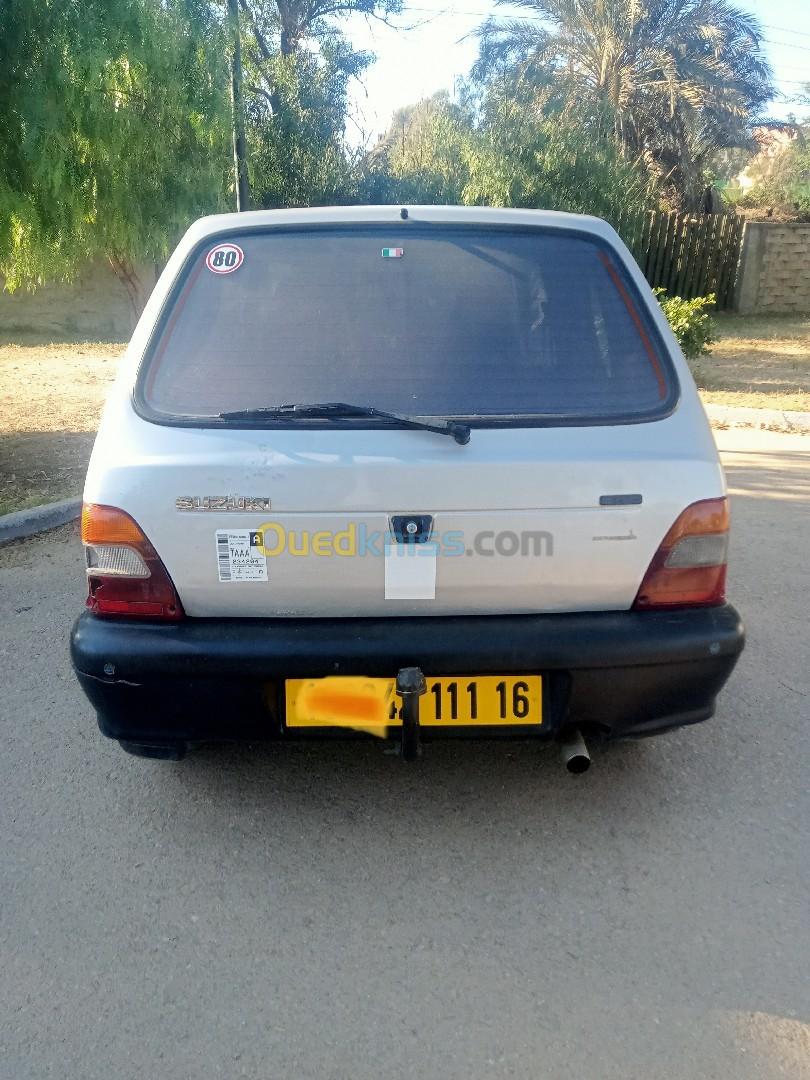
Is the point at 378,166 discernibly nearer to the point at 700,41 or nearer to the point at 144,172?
the point at 700,41

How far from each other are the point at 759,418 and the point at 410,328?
7.90 metres

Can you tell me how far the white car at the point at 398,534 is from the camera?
258cm

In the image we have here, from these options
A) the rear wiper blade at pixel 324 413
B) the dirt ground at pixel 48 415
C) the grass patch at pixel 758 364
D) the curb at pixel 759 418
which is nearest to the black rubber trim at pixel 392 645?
the rear wiper blade at pixel 324 413

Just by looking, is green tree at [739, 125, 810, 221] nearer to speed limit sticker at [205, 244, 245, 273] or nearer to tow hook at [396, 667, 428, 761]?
speed limit sticker at [205, 244, 245, 273]

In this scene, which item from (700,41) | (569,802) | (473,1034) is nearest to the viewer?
(473,1034)

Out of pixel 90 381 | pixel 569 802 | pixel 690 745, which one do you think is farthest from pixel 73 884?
pixel 90 381

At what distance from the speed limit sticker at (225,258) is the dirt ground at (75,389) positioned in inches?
156

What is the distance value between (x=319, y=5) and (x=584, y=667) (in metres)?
25.8

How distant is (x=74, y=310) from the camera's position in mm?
17578

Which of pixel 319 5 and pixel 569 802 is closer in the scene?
pixel 569 802

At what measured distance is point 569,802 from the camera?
3.07m

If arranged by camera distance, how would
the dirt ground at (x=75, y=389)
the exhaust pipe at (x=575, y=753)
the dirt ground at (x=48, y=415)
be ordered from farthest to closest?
the dirt ground at (x=75, y=389) < the dirt ground at (x=48, y=415) < the exhaust pipe at (x=575, y=753)

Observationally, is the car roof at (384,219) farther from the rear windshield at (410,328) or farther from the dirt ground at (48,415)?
the dirt ground at (48,415)

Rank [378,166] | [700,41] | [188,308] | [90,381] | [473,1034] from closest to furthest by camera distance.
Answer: [473,1034], [188,308], [90,381], [378,166], [700,41]
